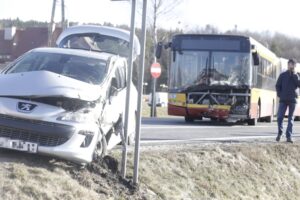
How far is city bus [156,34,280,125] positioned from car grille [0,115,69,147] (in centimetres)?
1299

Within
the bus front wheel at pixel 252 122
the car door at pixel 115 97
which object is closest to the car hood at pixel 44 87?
the car door at pixel 115 97

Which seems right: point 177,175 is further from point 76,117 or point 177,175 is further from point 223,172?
point 76,117

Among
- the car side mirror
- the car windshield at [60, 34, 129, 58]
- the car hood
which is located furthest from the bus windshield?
the car hood

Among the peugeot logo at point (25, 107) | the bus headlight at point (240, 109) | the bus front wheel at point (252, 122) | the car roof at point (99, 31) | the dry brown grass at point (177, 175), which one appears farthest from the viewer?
the bus front wheel at point (252, 122)

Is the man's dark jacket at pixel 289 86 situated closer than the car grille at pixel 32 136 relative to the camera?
No

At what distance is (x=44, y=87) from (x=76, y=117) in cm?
56

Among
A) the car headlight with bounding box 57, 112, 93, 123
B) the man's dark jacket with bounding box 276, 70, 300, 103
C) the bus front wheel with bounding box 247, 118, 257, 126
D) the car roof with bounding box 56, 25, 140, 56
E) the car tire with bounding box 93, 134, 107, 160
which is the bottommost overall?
the car tire with bounding box 93, 134, 107, 160

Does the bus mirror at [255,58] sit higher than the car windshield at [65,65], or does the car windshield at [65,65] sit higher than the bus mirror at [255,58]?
the bus mirror at [255,58]

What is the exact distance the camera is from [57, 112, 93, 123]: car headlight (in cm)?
789

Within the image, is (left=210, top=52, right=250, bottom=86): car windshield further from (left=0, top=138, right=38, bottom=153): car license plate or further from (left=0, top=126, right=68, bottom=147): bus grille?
(left=0, top=138, right=38, bottom=153): car license plate

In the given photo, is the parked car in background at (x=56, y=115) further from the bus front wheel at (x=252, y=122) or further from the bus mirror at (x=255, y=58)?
the bus front wheel at (x=252, y=122)

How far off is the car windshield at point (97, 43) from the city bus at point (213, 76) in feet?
27.3

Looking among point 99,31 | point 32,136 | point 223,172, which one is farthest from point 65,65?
point 223,172

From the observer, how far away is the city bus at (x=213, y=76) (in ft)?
68.9
